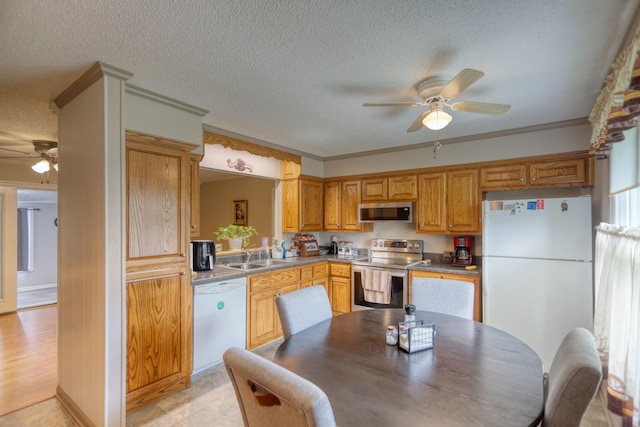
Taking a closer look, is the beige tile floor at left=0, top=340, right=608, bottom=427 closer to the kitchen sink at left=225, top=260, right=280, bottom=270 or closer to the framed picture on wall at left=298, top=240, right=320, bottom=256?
the kitchen sink at left=225, top=260, right=280, bottom=270

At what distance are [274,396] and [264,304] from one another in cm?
248

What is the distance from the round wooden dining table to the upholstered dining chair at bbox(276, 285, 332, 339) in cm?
10

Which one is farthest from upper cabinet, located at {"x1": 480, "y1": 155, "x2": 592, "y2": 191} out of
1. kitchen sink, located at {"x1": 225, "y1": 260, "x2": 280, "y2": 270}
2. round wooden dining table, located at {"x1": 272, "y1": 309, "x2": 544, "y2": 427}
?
kitchen sink, located at {"x1": 225, "y1": 260, "x2": 280, "y2": 270}

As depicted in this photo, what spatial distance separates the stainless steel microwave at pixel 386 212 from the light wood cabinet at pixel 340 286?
735 mm

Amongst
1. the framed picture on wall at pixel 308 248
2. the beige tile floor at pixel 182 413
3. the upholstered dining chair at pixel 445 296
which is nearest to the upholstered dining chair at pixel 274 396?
the beige tile floor at pixel 182 413

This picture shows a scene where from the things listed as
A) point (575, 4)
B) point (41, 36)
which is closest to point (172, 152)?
point (41, 36)

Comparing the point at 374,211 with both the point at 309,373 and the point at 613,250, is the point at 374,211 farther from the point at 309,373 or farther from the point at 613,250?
the point at 309,373

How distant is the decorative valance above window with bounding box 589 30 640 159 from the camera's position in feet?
3.52

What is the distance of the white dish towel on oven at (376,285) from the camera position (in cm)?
361

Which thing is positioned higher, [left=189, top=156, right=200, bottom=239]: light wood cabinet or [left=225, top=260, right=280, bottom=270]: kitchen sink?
[left=189, top=156, right=200, bottom=239]: light wood cabinet

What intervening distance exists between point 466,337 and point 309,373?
3.08 feet

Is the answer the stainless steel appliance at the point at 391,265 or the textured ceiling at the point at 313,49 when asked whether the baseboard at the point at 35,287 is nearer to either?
the textured ceiling at the point at 313,49

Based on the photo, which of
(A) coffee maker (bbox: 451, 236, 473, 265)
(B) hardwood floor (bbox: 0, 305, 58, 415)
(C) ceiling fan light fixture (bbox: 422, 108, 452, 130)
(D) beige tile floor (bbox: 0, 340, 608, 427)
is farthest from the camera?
(A) coffee maker (bbox: 451, 236, 473, 265)

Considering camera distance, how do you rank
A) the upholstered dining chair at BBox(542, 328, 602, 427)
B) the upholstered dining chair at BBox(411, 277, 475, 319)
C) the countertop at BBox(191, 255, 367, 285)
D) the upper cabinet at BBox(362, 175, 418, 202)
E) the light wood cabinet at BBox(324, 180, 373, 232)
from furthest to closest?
the light wood cabinet at BBox(324, 180, 373, 232) → the upper cabinet at BBox(362, 175, 418, 202) → the countertop at BBox(191, 255, 367, 285) → the upholstered dining chair at BBox(411, 277, 475, 319) → the upholstered dining chair at BBox(542, 328, 602, 427)
